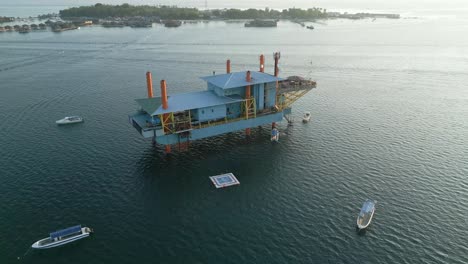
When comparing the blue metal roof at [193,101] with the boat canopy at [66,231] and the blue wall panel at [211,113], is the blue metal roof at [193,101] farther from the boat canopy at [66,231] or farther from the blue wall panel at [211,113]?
the boat canopy at [66,231]

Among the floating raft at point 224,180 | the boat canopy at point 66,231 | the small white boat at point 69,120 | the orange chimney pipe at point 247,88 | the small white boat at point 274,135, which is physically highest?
the orange chimney pipe at point 247,88

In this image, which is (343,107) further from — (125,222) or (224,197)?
(125,222)

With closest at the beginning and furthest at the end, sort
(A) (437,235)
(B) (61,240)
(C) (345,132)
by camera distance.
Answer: (B) (61,240)
(A) (437,235)
(C) (345,132)

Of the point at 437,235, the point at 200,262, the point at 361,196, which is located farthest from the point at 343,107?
the point at 200,262

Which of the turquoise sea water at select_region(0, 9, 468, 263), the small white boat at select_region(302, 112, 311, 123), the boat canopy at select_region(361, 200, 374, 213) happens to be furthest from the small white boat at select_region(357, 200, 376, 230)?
the small white boat at select_region(302, 112, 311, 123)

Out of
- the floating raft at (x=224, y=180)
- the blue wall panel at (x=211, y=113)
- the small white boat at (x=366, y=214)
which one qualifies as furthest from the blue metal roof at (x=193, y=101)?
the small white boat at (x=366, y=214)

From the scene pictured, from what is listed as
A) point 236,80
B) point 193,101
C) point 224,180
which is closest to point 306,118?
point 236,80

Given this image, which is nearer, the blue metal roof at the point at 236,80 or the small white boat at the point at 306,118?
the blue metal roof at the point at 236,80

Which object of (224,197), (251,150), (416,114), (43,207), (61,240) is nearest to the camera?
(61,240)
